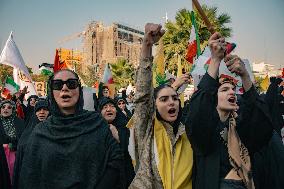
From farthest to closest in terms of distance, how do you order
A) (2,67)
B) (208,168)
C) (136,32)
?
(136,32), (2,67), (208,168)

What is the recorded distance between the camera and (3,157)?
269 centimetres

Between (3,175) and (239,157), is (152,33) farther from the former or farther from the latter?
(3,175)

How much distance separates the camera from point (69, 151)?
2.51m

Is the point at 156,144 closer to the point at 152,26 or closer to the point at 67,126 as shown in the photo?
the point at 67,126

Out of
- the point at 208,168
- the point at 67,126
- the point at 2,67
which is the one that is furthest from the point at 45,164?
the point at 2,67

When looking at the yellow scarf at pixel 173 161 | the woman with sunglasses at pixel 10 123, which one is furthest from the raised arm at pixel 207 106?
the woman with sunglasses at pixel 10 123

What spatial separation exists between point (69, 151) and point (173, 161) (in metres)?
0.67

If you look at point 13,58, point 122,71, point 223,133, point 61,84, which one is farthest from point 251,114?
point 122,71

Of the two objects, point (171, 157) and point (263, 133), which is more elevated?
point (263, 133)

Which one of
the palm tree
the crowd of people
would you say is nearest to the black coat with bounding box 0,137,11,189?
the crowd of people

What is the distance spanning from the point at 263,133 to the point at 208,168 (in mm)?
385

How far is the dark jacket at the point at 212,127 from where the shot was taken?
2.26 metres

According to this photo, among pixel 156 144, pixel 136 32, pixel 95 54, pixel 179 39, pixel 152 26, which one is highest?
pixel 136 32

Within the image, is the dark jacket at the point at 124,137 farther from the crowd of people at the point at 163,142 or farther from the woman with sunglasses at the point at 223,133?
the woman with sunglasses at the point at 223,133
